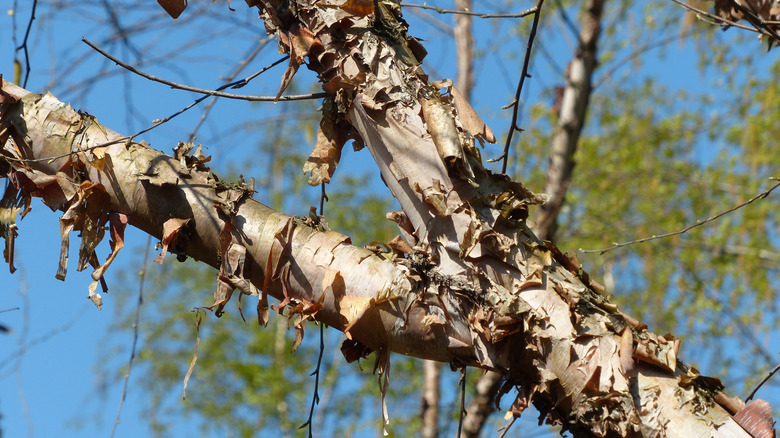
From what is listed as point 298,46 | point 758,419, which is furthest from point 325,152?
point 758,419

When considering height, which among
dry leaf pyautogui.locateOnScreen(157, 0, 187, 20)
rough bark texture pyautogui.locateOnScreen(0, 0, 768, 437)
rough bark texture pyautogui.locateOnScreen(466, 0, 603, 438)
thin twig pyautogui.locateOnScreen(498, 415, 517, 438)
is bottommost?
thin twig pyautogui.locateOnScreen(498, 415, 517, 438)

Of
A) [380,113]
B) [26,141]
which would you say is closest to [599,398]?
[380,113]

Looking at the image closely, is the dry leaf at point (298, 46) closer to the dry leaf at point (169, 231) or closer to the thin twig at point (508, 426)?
the dry leaf at point (169, 231)

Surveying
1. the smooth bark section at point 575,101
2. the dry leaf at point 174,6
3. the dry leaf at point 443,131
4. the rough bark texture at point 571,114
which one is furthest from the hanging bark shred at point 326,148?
the smooth bark section at point 575,101

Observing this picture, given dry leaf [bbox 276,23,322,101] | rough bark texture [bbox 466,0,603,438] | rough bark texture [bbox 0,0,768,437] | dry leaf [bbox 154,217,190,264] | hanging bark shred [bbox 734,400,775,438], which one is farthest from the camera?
rough bark texture [bbox 466,0,603,438]

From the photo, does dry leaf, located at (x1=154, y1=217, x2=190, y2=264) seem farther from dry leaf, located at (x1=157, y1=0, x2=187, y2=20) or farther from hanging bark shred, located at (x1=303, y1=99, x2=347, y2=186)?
dry leaf, located at (x1=157, y1=0, x2=187, y2=20)

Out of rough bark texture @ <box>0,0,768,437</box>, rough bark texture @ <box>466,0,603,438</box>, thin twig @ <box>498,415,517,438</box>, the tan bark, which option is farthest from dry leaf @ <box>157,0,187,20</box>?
the tan bark

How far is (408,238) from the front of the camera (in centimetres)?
133

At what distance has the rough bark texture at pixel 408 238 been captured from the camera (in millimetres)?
1140

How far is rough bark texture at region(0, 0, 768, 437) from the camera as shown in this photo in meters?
1.14

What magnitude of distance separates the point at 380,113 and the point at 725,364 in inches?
189

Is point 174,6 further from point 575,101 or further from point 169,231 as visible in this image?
point 575,101

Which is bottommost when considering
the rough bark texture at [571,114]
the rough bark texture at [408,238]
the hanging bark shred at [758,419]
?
the hanging bark shred at [758,419]

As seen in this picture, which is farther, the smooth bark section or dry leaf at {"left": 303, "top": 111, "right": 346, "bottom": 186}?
the smooth bark section
